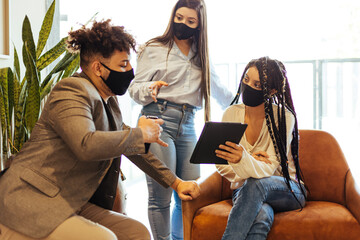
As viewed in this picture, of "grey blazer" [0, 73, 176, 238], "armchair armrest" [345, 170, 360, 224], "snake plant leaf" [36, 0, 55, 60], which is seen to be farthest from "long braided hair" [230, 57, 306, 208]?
"snake plant leaf" [36, 0, 55, 60]

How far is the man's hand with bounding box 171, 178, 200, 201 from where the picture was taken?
1753 mm

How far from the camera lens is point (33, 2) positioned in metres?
3.09

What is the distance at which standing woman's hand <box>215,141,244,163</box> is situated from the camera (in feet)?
6.15

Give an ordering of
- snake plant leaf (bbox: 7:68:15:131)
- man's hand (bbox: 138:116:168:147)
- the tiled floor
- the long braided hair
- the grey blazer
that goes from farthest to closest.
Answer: the tiled floor
snake plant leaf (bbox: 7:68:15:131)
the long braided hair
man's hand (bbox: 138:116:168:147)
the grey blazer

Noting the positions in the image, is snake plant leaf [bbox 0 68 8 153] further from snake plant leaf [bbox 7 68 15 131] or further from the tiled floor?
the tiled floor

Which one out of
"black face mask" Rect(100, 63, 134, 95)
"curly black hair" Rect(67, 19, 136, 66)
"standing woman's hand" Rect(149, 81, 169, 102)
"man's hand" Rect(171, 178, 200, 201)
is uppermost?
"curly black hair" Rect(67, 19, 136, 66)

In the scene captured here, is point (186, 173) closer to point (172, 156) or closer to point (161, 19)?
point (172, 156)

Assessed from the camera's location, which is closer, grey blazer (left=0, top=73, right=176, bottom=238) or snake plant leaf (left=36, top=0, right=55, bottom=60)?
grey blazer (left=0, top=73, right=176, bottom=238)

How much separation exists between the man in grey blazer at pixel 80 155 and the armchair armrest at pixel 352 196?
109cm

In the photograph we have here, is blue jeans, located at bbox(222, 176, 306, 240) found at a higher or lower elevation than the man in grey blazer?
lower

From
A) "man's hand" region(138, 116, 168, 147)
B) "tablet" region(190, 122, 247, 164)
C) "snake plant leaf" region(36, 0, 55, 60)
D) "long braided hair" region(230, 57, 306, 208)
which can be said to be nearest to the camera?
"man's hand" region(138, 116, 168, 147)

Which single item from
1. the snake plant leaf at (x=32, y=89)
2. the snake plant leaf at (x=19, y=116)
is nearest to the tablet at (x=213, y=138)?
the snake plant leaf at (x=32, y=89)

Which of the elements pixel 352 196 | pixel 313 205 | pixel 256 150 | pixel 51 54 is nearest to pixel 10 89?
pixel 51 54

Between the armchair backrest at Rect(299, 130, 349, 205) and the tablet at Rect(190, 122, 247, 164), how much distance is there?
68cm
